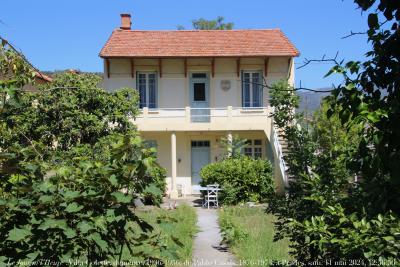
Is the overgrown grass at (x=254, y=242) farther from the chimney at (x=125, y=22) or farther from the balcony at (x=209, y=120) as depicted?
the chimney at (x=125, y=22)

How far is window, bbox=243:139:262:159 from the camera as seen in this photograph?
2588 centimetres

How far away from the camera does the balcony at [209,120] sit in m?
24.0

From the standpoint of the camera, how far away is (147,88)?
25703mm

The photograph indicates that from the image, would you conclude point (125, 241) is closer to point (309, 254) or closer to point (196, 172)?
point (309, 254)

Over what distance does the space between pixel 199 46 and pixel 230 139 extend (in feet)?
16.6

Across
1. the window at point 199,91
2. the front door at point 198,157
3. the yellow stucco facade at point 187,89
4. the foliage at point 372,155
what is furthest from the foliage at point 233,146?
the foliage at point 372,155

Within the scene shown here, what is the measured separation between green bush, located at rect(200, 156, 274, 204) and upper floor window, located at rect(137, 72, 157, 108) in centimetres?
574

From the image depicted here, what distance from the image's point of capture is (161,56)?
24609 millimetres

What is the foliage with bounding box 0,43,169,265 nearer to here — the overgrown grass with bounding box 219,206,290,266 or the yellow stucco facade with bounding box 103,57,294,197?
the overgrown grass with bounding box 219,206,290,266

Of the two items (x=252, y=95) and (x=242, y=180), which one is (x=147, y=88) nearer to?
(x=252, y=95)

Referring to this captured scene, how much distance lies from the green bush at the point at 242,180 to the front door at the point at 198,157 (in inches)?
160

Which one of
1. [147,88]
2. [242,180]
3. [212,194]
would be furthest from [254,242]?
[147,88]

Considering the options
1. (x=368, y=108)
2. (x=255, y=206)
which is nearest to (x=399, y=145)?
(x=368, y=108)

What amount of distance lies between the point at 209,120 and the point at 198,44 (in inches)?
162
